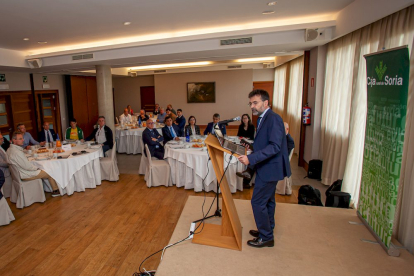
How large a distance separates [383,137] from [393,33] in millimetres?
1786

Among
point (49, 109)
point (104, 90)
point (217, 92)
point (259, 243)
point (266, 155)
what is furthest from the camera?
point (217, 92)

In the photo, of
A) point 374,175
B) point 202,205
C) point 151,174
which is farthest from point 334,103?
point 151,174

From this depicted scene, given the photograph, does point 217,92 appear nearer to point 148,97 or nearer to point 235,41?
point 148,97

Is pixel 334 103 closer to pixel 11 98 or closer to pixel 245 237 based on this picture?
pixel 245 237

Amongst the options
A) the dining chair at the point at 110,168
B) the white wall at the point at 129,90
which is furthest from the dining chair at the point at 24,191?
the white wall at the point at 129,90

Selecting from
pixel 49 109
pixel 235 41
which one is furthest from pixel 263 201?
pixel 49 109

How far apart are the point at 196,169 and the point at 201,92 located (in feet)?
29.1

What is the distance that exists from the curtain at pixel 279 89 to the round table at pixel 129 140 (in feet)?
20.3

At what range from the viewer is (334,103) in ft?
17.4

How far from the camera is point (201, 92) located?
44.3ft

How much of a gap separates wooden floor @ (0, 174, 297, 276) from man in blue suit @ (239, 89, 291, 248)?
1556 millimetres

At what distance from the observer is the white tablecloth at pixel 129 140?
841 cm

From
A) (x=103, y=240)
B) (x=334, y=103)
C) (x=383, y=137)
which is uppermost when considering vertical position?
(x=334, y=103)

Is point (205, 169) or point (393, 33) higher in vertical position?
point (393, 33)
